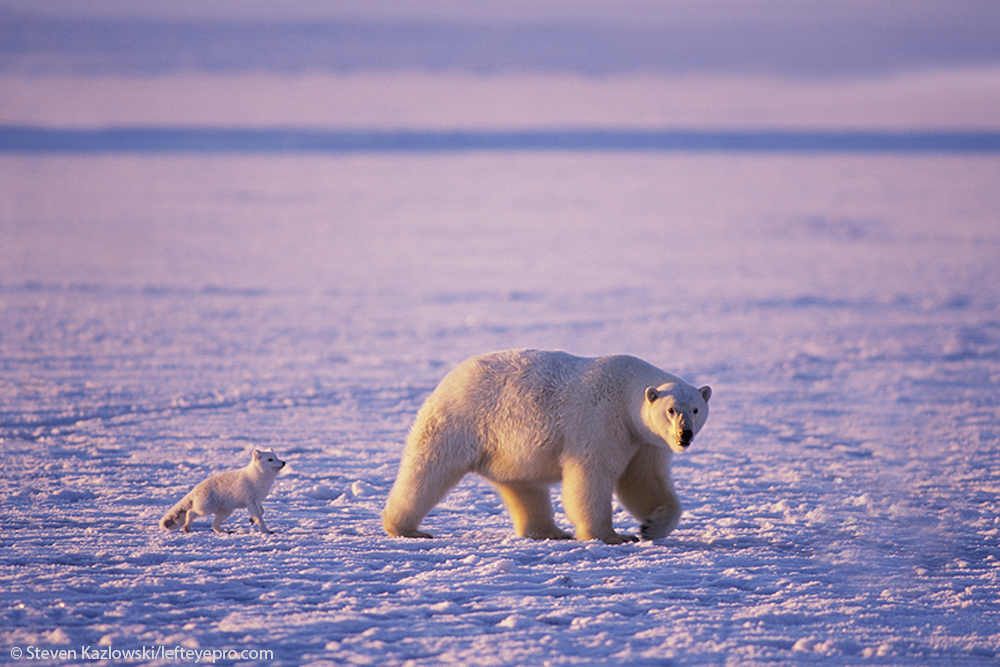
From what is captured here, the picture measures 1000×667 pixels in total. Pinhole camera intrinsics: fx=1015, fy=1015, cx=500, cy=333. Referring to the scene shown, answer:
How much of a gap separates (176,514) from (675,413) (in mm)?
2767

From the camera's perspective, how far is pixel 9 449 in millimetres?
7723

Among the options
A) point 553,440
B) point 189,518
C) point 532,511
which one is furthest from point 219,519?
point 553,440

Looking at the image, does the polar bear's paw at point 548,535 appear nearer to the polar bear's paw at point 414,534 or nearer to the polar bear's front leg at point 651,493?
the polar bear's front leg at point 651,493

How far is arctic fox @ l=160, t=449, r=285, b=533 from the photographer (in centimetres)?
546

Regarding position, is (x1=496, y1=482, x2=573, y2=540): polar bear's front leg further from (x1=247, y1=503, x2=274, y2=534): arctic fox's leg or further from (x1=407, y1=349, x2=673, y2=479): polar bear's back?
(x1=247, y1=503, x2=274, y2=534): arctic fox's leg

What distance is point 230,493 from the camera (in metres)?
5.50

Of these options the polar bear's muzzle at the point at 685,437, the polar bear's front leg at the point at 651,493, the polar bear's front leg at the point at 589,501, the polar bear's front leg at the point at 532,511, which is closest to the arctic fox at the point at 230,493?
the polar bear's front leg at the point at 532,511

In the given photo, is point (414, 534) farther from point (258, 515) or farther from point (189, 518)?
point (189, 518)

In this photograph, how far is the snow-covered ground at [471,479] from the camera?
4312 millimetres

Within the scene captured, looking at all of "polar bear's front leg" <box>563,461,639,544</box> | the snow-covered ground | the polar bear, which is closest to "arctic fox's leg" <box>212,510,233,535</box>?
the snow-covered ground

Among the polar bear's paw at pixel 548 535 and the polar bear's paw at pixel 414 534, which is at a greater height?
the polar bear's paw at pixel 414 534

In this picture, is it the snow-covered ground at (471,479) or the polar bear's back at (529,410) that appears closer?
the snow-covered ground at (471,479)

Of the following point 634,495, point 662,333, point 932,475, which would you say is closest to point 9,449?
point 634,495

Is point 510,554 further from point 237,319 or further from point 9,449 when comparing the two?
point 237,319
